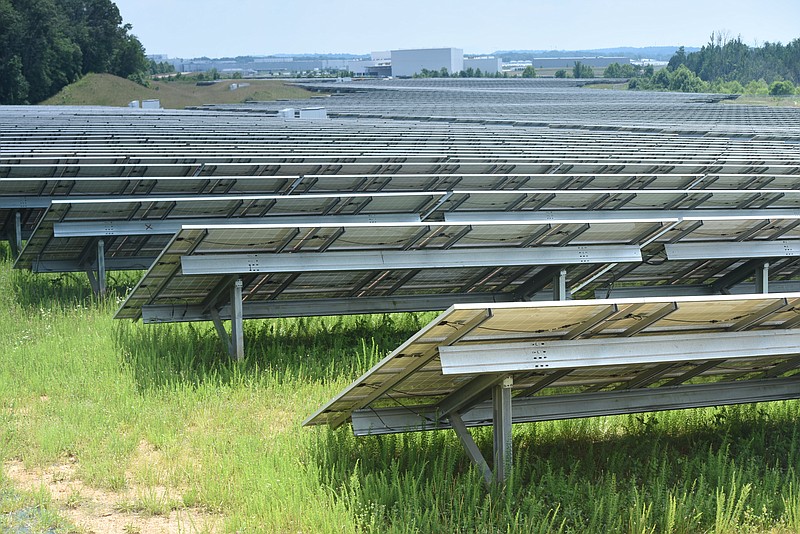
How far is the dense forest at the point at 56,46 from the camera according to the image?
76562 mm

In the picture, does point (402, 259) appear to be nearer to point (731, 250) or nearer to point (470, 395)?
point (470, 395)

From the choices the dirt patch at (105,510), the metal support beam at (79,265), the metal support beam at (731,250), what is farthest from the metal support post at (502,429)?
the metal support beam at (79,265)

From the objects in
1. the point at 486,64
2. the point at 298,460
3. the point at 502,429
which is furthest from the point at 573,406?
the point at 486,64

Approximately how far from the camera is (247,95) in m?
85.3

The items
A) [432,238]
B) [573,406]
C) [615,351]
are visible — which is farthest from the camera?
[432,238]

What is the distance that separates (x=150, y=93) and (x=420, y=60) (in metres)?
84.7

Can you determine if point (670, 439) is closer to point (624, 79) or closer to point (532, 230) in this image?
point (532, 230)

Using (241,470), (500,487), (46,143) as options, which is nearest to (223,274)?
(241,470)

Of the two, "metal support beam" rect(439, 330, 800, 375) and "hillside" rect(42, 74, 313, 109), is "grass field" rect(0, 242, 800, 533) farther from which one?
"hillside" rect(42, 74, 313, 109)

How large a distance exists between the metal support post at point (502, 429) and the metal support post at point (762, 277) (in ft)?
17.7

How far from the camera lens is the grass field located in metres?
5.23

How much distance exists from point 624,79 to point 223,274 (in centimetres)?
11511

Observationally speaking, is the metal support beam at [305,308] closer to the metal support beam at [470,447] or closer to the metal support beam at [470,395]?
the metal support beam at [470,395]

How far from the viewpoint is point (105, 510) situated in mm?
5453
